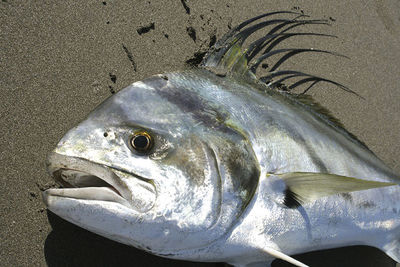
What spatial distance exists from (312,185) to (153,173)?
2.88 ft

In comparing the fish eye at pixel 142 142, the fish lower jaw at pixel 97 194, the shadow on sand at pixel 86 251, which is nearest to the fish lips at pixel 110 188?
the fish lower jaw at pixel 97 194

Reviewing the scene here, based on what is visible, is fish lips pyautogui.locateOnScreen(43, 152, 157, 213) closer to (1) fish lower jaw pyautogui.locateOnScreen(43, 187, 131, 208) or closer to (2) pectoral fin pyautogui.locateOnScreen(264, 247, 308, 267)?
(1) fish lower jaw pyautogui.locateOnScreen(43, 187, 131, 208)

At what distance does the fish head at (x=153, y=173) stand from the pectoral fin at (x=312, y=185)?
216 millimetres

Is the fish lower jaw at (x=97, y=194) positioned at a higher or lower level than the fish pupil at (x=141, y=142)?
lower

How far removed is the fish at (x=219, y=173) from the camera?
5.16ft

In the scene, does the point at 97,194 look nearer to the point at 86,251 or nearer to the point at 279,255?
the point at 86,251

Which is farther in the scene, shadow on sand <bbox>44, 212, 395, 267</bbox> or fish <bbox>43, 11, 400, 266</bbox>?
shadow on sand <bbox>44, 212, 395, 267</bbox>

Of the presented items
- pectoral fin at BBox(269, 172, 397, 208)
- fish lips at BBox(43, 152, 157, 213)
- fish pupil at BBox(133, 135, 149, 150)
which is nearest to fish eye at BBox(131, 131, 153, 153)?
fish pupil at BBox(133, 135, 149, 150)

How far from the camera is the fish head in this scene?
156cm

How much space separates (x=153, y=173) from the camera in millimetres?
1593

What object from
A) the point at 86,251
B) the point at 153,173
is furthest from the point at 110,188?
the point at 86,251

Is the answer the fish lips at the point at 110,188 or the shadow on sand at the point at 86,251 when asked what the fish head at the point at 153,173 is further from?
the shadow on sand at the point at 86,251

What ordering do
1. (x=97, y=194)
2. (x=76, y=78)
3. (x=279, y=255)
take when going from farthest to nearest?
(x=76, y=78)
(x=279, y=255)
(x=97, y=194)

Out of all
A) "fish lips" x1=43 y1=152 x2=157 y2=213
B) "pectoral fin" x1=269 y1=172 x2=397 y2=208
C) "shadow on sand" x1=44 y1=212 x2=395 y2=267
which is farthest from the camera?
"shadow on sand" x1=44 y1=212 x2=395 y2=267
